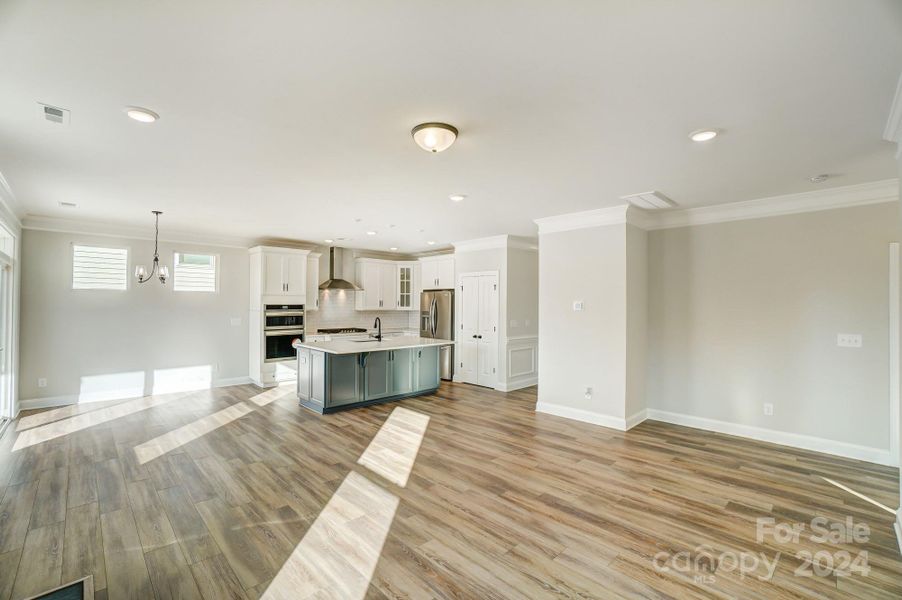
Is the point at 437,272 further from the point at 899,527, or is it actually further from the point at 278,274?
the point at 899,527

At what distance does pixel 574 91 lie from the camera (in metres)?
2.29

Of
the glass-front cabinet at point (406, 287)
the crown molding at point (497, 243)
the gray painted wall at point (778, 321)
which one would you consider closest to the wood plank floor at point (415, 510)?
the gray painted wall at point (778, 321)

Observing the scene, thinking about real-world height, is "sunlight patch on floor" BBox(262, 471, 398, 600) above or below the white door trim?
below

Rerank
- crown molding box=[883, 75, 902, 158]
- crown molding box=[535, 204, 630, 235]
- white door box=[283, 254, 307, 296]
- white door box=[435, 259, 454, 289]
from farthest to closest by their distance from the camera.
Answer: white door box=[435, 259, 454, 289] → white door box=[283, 254, 307, 296] → crown molding box=[535, 204, 630, 235] → crown molding box=[883, 75, 902, 158]

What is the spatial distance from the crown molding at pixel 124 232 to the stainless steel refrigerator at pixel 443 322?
355cm

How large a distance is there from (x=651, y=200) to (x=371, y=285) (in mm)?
5981

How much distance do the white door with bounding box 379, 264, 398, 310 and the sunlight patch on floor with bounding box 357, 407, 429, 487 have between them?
386cm

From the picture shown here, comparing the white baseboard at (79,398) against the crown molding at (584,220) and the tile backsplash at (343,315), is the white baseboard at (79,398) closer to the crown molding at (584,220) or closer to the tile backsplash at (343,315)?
the tile backsplash at (343,315)

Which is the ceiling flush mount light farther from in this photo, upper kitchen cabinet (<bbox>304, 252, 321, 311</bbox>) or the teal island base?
upper kitchen cabinet (<bbox>304, 252, 321, 311</bbox>)

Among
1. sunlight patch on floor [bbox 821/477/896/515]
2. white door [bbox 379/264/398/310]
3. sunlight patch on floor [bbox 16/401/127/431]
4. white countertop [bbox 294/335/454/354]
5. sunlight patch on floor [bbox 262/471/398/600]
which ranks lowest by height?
sunlight patch on floor [bbox 821/477/896/515]

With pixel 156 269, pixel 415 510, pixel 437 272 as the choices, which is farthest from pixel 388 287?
pixel 415 510

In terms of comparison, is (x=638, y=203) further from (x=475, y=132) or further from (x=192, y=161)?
(x=192, y=161)

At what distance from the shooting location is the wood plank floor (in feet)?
7.36

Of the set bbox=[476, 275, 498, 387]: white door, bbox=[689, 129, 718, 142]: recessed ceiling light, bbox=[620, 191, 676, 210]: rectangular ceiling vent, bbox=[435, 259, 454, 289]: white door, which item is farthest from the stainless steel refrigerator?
bbox=[689, 129, 718, 142]: recessed ceiling light
